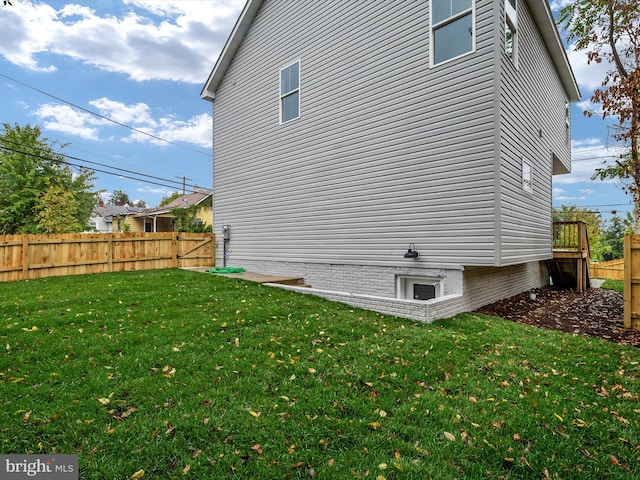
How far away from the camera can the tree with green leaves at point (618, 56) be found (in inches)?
260

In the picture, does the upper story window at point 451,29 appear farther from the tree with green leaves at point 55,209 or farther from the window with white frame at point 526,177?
the tree with green leaves at point 55,209

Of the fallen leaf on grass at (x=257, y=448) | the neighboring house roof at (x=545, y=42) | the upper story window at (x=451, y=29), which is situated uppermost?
the neighboring house roof at (x=545, y=42)

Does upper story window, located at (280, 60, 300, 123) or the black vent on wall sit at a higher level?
upper story window, located at (280, 60, 300, 123)

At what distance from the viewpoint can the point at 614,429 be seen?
108 inches

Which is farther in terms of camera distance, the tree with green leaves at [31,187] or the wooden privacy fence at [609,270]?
the tree with green leaves at [31,187]

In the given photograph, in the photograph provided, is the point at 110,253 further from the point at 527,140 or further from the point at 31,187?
the point at 31,187

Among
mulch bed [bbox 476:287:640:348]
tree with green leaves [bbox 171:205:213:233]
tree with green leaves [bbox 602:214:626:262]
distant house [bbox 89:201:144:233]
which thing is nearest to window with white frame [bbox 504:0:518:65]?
mulch bed [bbox 476:287:640:348]

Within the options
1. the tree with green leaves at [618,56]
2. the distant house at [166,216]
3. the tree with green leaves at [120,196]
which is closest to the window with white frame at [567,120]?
the tree with green leaves at [618,56]

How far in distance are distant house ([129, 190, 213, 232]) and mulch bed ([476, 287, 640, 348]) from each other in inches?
780

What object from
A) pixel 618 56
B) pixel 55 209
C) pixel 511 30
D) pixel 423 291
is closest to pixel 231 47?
pixel 511 30

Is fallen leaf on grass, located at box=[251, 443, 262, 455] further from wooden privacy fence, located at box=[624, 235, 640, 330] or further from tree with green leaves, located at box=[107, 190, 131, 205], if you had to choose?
tree with green leaves, located at box=[107, 190, 131, 205]

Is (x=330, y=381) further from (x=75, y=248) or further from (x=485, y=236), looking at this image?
(x=75, y=248)

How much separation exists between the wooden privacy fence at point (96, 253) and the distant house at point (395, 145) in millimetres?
1700

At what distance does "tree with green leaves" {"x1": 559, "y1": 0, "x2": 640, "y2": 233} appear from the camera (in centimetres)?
659
